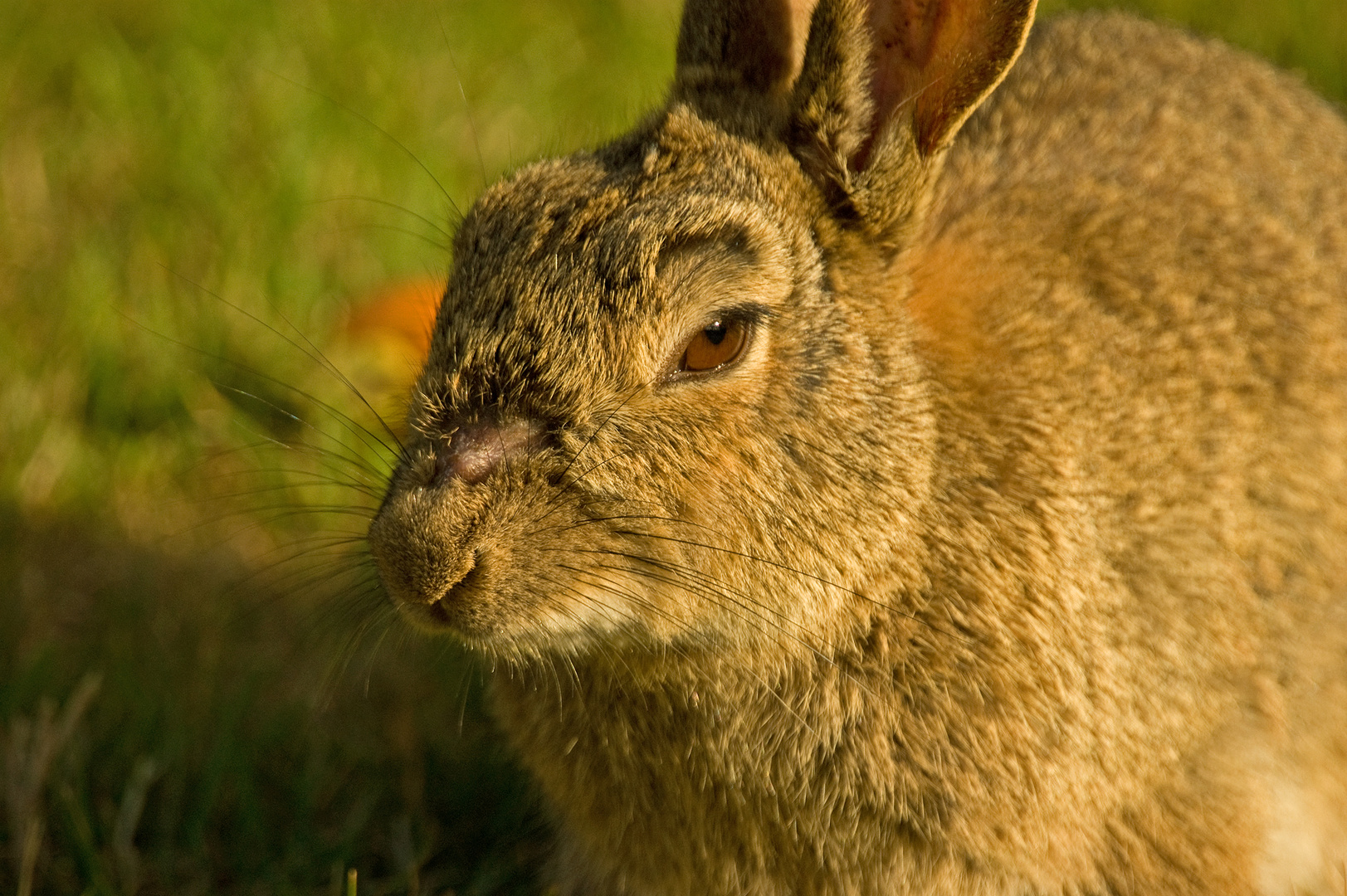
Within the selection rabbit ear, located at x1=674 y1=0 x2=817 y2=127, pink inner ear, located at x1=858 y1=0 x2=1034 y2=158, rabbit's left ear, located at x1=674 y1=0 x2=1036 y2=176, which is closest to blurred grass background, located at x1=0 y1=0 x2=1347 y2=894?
rabbit ear, located at x1=674 y1=0 x2=817 y2=127

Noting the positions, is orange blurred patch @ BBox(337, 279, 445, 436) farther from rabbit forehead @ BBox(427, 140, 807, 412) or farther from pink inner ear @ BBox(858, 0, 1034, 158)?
pink inner ear @ BBox(858, 0, 1034, 158)

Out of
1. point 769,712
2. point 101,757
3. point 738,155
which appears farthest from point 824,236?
point 101,757

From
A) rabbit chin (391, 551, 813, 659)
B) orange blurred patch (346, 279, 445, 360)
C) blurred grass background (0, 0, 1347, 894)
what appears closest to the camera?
rabbit chin (391, 551, 813, 659)

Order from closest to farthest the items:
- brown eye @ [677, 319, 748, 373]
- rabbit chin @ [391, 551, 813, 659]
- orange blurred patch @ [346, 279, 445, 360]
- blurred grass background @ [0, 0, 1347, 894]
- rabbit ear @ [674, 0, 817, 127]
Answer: rabbit chin @ [391, 551, 813, 659]
brown eye @ [677, 319, 748, 373]
rabbit ear @ [674, 0, 817, 127]
blurred grass background @ [0, 0, 1347, 894]
orange blurred patch @ [346, 279, 445, 360]

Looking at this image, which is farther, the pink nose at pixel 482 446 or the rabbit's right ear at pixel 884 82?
the rabbit's right ear at pixel 884 82

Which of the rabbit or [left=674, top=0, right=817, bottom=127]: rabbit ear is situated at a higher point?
[left=674, top=0, right=817, bottom=127]: rabbit ear

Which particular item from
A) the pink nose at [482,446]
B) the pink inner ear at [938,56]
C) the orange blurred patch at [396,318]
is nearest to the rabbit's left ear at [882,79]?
the pink inner ear at [938,56]

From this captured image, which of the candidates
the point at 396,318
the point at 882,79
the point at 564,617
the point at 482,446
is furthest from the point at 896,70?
the point at 396,318

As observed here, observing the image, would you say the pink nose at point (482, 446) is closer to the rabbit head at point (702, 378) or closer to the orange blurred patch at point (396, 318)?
the rabbit head at point (702, 378)
